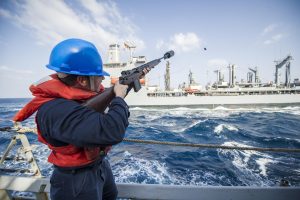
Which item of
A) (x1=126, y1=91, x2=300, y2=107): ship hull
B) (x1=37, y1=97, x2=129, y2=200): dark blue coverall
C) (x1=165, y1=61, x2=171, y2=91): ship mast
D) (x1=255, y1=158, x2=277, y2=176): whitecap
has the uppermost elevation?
(x1=165, y1=61, x2=171, y2=91): ship mast

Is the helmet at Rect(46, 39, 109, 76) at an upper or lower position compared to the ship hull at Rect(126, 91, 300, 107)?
upper

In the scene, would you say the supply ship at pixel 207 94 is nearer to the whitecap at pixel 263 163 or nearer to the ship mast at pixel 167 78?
the ship mast at pixel 167 78

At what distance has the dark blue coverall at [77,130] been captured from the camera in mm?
937

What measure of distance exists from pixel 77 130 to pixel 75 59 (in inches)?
19.2

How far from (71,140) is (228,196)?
64.3 inches

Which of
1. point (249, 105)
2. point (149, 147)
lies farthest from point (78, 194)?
point (249, 105)

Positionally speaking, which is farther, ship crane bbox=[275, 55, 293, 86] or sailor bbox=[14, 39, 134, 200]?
ship crane bbox=[275, 55, 293, 86]

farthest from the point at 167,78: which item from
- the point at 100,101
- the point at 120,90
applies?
the point at 100,101

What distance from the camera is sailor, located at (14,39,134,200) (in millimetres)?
949

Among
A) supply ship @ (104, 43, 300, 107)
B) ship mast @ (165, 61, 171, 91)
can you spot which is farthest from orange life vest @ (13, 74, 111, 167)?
ship mast @ (165, 61, 171, 91)

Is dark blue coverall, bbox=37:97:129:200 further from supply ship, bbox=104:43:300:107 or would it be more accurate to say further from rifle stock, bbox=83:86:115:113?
supply ship, bbox=104:43:300:107

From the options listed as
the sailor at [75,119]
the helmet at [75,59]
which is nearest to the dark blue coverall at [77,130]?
the sailor at [75,119]

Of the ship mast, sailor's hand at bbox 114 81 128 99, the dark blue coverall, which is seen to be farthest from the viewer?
the ship mast

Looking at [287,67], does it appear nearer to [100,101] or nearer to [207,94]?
[207,94]
